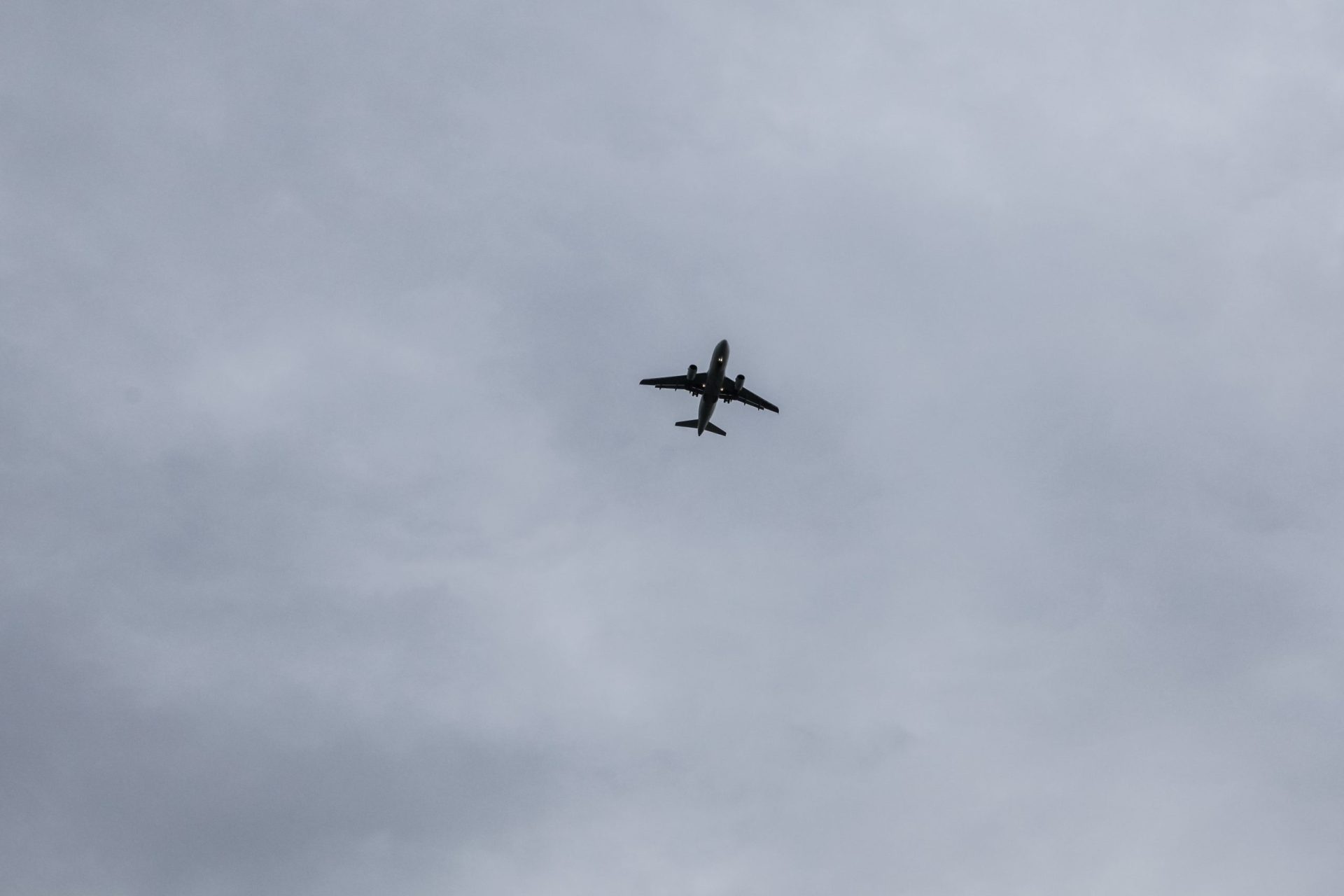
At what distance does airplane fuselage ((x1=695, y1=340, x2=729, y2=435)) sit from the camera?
186750 millimetres

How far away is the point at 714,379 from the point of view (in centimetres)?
19112

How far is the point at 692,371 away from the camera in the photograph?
19675cm

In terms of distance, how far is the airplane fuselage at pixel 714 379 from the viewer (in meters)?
187
